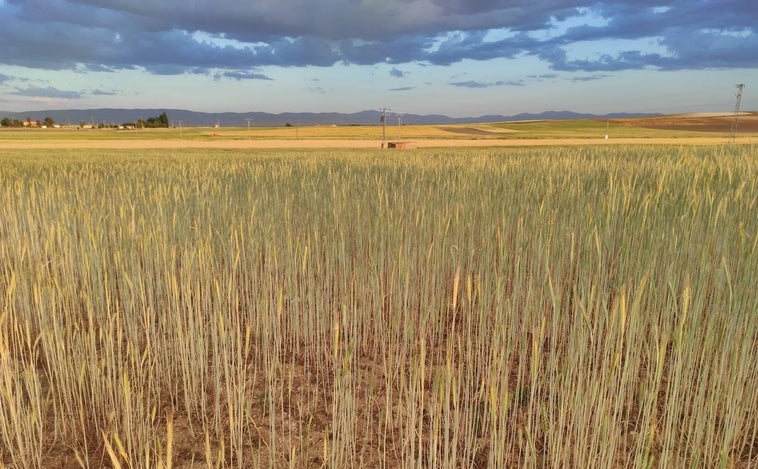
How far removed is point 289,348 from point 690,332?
175 cm

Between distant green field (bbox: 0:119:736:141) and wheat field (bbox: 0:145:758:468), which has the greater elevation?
distant green field (bbox: 0:119:736:141)

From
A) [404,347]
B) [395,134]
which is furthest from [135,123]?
[404,347]

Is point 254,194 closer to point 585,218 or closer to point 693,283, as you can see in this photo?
point 585,218

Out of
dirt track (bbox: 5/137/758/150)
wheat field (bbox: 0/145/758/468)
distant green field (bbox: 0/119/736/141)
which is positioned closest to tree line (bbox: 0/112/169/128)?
distant green field (bbox: 0/119/736/141)

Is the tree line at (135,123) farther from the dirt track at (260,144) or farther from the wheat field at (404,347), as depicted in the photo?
the wheat field at (404,347)

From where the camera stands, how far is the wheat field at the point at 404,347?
60.1 inches

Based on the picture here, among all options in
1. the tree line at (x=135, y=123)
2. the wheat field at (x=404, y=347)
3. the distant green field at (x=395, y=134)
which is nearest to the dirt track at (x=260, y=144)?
the distant green field at (x=395, y=134)

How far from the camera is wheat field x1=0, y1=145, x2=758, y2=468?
1.53 meters

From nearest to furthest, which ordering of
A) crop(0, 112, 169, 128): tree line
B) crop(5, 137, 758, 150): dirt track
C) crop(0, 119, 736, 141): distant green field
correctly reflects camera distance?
crop(5, 137, 758, 150): dirt track → crop(0, 119, 736, 141): distant green field → crop(0, 112, 169, 128): tree line

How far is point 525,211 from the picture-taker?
11.0 ft

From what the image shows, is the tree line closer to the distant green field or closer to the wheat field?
the distant green field

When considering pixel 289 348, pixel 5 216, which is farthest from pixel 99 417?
pixel 5 216

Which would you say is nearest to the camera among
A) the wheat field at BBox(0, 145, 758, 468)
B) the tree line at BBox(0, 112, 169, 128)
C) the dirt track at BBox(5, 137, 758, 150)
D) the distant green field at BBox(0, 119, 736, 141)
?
the wheat field at BBox(0, 145, 758, 468)

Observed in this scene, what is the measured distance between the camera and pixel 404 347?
1980 mm
